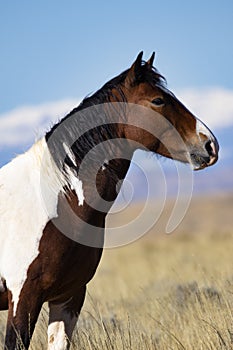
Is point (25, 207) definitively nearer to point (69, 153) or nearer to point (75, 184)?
point (75, 184)

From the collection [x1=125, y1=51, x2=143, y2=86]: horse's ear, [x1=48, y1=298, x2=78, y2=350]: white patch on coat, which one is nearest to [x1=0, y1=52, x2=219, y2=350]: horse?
[x1=125, y1=51, x2=143, y2=86]: horse's ear

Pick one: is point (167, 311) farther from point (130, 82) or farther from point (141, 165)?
point (130, 82)

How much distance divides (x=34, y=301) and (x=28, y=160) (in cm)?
104

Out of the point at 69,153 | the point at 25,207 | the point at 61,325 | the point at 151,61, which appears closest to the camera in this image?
the point at 25,207

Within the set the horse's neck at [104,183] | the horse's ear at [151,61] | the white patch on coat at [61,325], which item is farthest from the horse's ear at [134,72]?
the white patch on coat at [61,325]

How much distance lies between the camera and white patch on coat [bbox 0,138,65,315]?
13.8 ft

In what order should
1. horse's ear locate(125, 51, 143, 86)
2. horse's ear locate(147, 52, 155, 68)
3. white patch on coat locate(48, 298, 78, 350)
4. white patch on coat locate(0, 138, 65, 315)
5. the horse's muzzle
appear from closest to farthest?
white patch on coat locate(0, 138, 65, 315)
the horse's muzzle
horse's ear locate(125, 51, 143, 86)
horse's ear locate(147, 52, 155, 68)
white patch on coat locate(48, 298, 78, 350)

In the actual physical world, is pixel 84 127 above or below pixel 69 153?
above

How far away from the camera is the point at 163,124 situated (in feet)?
14.7

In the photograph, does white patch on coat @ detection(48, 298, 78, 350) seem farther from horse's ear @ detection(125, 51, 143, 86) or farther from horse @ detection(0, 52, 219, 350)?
horse's ear @ detection(125, 51, 143, 86)

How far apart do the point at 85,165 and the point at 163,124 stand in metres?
0.65

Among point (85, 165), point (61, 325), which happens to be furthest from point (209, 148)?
point (61, 325)

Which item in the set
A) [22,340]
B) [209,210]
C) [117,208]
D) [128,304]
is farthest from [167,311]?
[209,210]

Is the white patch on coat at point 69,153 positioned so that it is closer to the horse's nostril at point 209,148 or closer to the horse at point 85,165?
the horse at point 85,165
